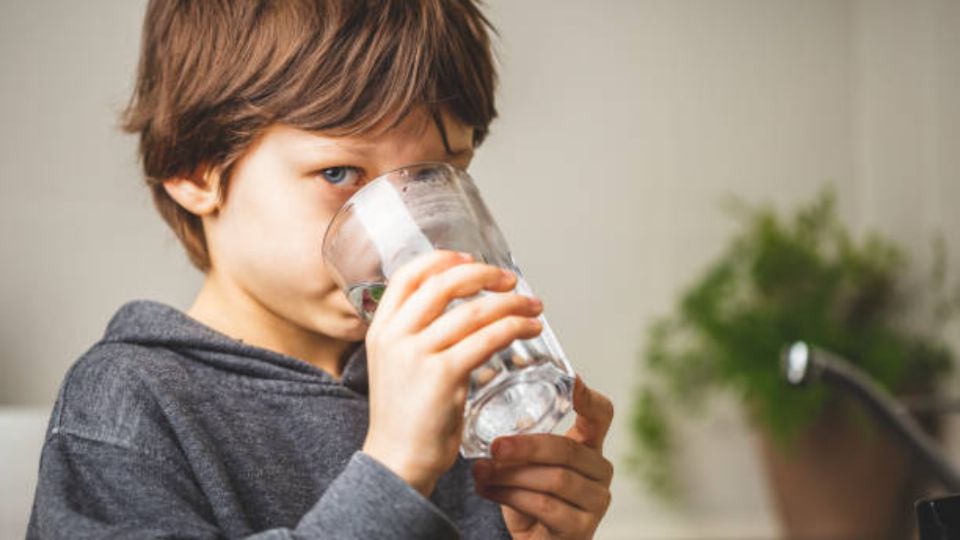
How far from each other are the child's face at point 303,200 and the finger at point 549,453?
5.8 inches

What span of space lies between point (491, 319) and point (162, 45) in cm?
44

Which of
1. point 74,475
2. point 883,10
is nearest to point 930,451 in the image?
point 74,475

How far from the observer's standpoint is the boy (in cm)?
53

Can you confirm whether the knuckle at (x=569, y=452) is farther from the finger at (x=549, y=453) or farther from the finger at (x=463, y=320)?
the finger at (x=463, y=320)

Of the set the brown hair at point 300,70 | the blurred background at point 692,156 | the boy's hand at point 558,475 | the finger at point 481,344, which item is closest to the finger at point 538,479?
the boy's hand at point 558,475

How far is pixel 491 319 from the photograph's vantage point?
52 cm

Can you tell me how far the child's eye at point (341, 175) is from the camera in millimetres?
688

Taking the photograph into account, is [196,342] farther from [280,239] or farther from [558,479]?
[558,479]

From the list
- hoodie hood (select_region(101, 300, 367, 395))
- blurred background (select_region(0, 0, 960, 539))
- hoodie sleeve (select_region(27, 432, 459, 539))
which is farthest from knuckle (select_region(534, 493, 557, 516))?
blurred background (select_region(0, 0, 960, 539))

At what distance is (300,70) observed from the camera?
A: 0.71 m

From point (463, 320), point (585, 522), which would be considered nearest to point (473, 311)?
point (463, 320)

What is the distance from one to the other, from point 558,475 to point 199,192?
359mm

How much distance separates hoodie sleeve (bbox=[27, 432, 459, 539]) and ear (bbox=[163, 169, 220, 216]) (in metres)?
0.22

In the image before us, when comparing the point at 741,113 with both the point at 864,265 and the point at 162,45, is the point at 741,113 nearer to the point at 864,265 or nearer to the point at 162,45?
the point at 864,265
